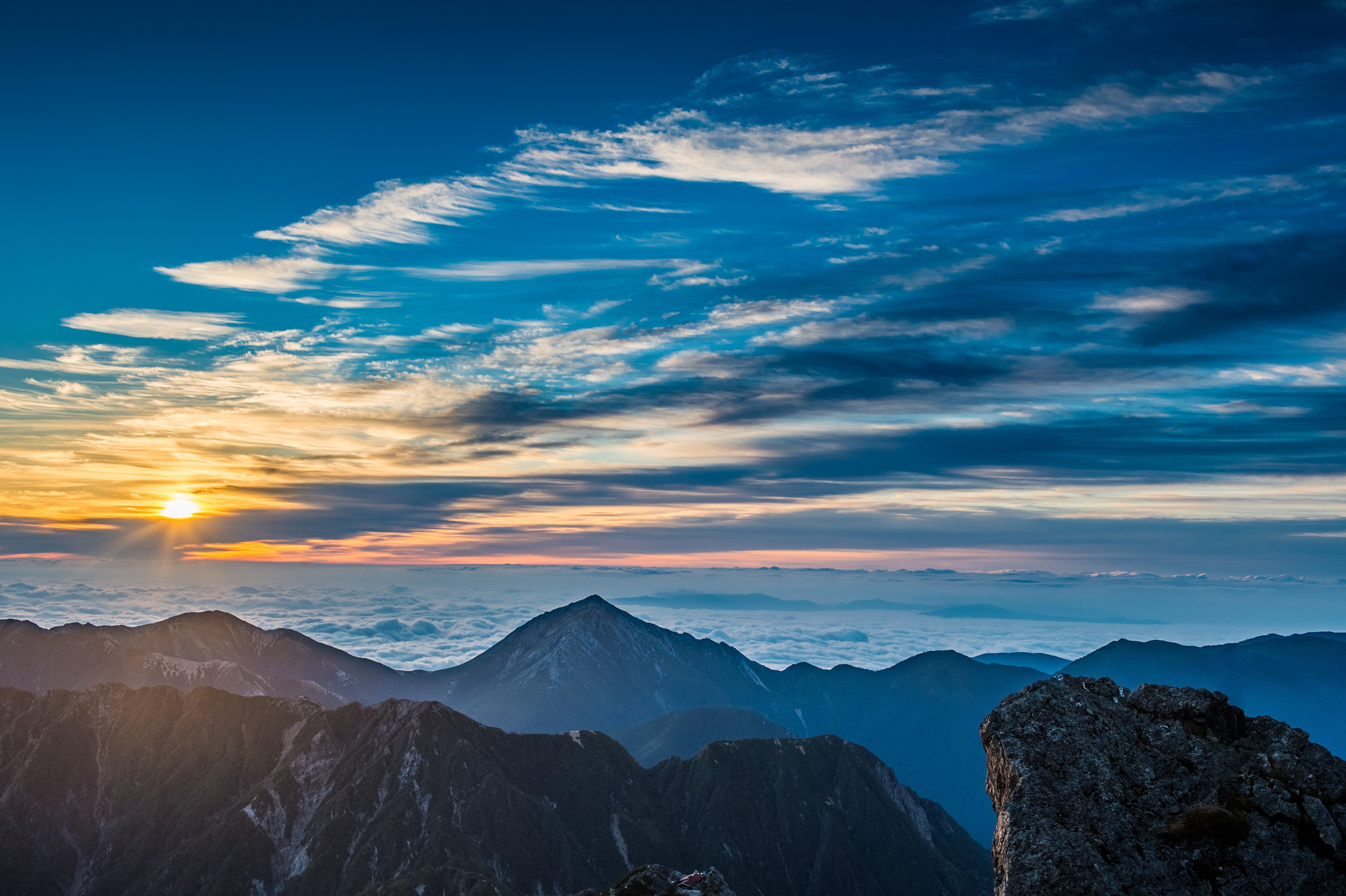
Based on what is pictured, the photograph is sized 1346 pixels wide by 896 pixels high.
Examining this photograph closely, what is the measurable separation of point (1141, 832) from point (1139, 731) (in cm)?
768

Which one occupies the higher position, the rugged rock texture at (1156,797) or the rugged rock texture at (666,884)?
the rugged rock texture at (1156,797)

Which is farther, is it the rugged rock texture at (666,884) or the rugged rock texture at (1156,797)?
the rugged rock texture at (666,884)

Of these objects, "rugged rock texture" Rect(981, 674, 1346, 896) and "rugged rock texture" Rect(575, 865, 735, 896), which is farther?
"rugged rock texture" Rect(575, 865, 735, 896)

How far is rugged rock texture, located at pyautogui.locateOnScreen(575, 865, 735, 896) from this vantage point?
124 m

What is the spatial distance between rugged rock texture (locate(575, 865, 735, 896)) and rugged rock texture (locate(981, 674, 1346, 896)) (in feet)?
259

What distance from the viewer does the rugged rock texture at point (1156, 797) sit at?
46719 millimetres

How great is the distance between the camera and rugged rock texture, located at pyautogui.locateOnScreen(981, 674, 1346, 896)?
46719mm

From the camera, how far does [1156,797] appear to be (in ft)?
168

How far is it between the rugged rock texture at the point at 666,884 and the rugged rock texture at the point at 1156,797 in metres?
79.0

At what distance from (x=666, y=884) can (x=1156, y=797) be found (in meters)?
131

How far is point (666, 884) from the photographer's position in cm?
16125

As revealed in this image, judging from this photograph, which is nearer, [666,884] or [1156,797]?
[1156,797]

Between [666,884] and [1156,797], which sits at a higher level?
[1156,797]

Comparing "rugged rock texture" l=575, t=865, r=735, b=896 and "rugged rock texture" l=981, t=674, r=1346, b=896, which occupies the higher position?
"rugged rock texture" l=981, t=674, r=1346, b=896
